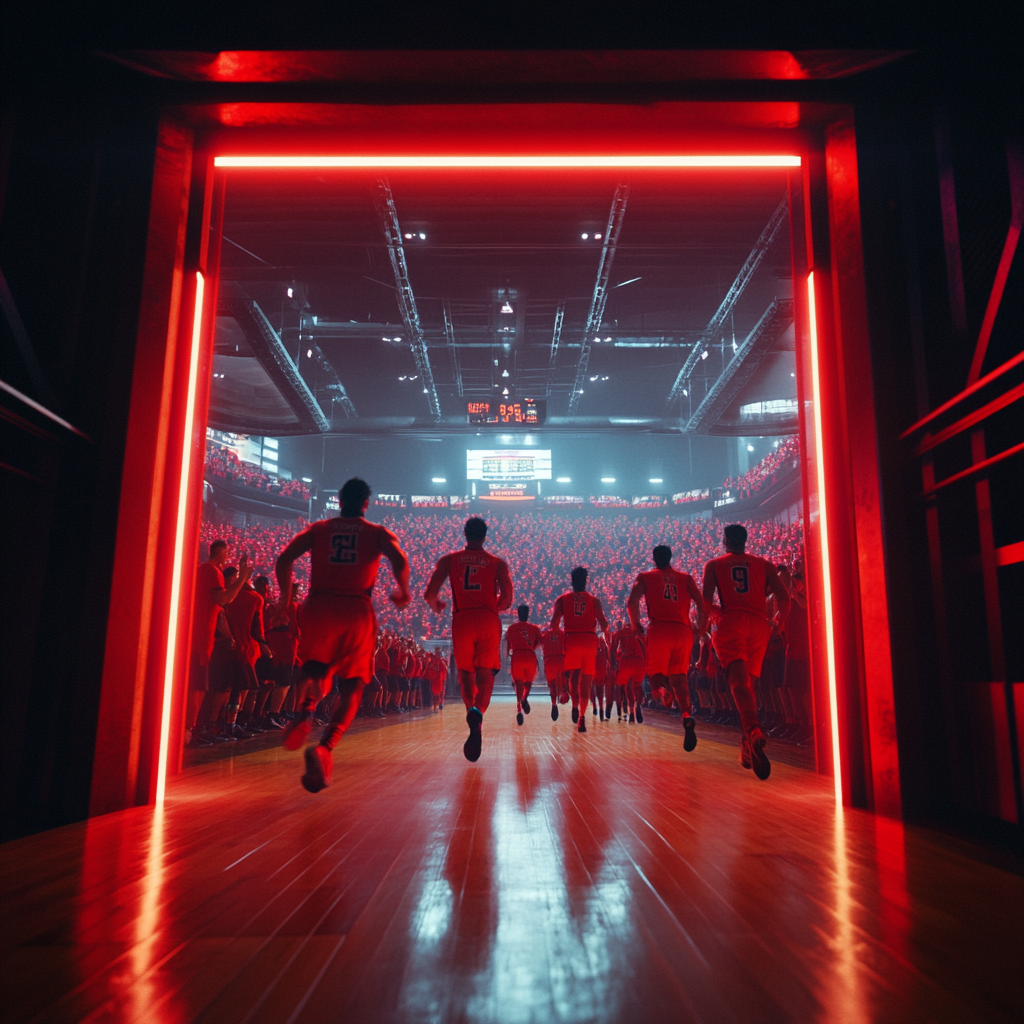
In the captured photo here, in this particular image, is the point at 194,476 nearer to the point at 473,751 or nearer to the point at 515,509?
the point at 473,751

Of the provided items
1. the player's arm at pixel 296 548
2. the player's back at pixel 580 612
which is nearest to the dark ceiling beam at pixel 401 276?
the player's back at pixel 580 612

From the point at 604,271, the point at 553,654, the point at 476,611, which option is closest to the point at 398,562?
the point at 476,611

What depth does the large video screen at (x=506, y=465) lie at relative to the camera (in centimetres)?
3397

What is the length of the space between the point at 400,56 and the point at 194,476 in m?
3.06

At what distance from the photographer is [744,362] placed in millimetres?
14180

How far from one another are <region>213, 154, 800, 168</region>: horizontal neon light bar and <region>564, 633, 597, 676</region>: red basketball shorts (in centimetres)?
550

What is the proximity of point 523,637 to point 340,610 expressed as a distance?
19.6 ft

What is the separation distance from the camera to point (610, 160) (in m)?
4.99

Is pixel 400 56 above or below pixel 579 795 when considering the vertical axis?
above

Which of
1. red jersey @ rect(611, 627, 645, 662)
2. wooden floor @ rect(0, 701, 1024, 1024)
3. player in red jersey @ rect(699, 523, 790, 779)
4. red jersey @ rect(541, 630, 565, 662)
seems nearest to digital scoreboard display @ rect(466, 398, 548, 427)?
red jersey @ rect(611, 627, 645, 662)

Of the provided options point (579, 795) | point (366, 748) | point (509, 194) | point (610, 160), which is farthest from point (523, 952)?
point (509, 194)

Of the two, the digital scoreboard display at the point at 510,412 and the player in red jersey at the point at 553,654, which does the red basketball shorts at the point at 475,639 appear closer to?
the player in red jersey at the point at 553,654

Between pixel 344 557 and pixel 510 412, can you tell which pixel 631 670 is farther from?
pixel 510 412

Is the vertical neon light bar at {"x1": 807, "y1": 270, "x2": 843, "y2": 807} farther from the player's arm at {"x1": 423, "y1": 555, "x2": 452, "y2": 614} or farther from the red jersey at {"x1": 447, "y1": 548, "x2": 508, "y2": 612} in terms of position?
the player's arm at {"x1": 423, "y1": 555, "x2": 452, "y2": 614}
